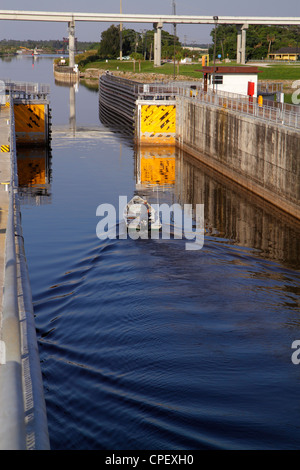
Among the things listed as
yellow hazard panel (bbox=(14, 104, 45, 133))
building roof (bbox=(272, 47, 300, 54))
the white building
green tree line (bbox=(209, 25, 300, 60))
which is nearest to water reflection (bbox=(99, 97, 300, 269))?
the white building

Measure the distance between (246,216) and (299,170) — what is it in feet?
12.4

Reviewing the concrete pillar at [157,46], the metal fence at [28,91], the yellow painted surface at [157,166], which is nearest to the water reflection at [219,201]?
the yellow painted surface at [157,166]

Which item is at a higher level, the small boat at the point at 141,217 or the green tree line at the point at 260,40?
the green tree line at the point at 260,40

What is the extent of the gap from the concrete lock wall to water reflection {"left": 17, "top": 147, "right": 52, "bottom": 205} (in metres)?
11.8

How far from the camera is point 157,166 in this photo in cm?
4825

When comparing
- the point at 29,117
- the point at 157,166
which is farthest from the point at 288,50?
the point at 157,166

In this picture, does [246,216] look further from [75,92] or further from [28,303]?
[75,92]

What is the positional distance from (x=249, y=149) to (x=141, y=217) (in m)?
12.9

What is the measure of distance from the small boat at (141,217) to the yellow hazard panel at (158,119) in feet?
96.6

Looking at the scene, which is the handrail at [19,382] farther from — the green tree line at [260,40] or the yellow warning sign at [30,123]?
the green tree line at [260,40]

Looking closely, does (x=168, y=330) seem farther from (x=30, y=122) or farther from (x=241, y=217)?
(x=30, y=122)

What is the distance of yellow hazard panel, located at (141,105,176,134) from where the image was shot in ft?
186

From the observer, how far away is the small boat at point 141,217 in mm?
27062

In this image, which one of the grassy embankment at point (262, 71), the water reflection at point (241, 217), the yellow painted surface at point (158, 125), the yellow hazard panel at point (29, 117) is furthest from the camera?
the grassy embankment at point (262, 71)
